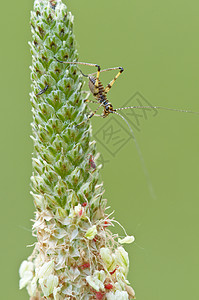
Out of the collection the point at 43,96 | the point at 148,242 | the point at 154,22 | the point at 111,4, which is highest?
the point at 111,4

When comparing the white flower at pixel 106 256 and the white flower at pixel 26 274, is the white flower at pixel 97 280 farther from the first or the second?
the white flower at pixel 26 274

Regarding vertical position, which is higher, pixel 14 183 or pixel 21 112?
pixel 21 112

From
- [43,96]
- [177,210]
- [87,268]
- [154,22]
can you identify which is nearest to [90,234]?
[87,268]

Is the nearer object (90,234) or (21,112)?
(90,234)

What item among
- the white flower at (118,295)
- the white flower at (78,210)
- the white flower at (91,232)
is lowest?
the white flower at (118,295)

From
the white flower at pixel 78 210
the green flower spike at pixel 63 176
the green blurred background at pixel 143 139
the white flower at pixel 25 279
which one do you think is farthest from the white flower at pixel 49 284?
the green blurred background at pixel 143 139

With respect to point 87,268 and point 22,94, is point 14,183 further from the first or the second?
point 87,268

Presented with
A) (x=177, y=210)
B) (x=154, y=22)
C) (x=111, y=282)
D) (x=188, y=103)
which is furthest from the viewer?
(x=154, y=22)

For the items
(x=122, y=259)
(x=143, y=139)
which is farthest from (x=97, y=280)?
(x=143, y=139)
